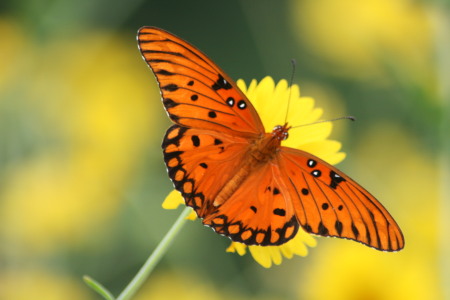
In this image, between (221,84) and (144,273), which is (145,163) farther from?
(144,273)

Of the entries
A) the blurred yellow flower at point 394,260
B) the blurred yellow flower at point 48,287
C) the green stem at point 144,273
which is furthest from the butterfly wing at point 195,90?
the blurred yellow flower at point 48,287

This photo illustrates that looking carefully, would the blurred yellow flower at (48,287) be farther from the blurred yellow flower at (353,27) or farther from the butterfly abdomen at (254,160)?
the blurred yellow flower at (353,27)

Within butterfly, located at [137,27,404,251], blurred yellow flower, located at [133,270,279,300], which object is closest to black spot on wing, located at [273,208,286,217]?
butterfly, located at [137,27,404,251]

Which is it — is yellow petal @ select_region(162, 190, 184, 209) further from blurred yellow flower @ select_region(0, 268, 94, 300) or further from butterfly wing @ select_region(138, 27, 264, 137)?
blurred yellow flower @ select_region(0, 268, 94, 300)

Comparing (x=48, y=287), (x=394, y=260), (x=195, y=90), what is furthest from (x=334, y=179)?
(x=48, y=287)

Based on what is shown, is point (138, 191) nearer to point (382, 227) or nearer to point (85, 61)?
point (85, 61)

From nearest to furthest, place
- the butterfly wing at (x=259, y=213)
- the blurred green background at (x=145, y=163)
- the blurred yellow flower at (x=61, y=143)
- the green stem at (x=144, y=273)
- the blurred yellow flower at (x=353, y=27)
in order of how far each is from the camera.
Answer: the green stem at (x=144, y=273) → the butterfly wing at (x=259, y=213) → the blurred green background at (x=145, y=163) → the blurred yellow flower at (x=61, y=143) → the blurred yellow flower at (x=353, y=27)
